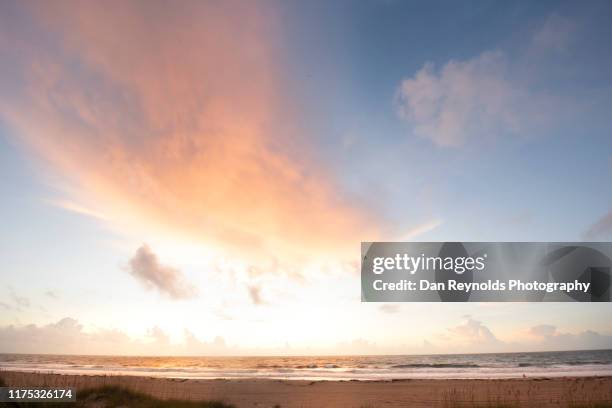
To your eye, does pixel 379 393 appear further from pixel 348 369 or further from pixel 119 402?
pixel 348 369

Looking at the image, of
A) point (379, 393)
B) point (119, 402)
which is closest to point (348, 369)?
point (379, 393)

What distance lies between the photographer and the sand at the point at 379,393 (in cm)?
2162

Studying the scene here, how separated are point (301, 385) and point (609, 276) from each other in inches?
882

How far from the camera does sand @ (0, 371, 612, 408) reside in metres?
21.6

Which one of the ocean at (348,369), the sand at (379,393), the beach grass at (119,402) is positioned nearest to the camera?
the beach grass at (119,402)

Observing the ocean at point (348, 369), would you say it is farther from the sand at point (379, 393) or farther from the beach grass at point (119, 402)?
the beach grass at point (119, 402)

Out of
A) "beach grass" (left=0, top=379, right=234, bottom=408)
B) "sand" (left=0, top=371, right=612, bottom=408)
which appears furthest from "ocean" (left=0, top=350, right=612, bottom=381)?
"beach grass" (left=0, top=379, right=234, bottom=408)

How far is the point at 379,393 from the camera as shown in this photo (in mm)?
25656

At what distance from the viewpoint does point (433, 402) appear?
2212 centimetres

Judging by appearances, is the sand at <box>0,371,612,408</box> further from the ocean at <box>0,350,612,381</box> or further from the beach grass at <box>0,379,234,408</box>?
the ocean at <box>0,350,612,381</box>

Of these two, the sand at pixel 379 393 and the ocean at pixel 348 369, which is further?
the ocean at pixel 348 369

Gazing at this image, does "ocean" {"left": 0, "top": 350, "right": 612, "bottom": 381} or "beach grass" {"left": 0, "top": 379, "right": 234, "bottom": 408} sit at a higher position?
"beach grass" {"left": 0, "top": 379, "right": 234, "bottom": 408}

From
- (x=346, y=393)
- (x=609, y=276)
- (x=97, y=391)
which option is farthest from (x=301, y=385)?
(x=609, y=276)

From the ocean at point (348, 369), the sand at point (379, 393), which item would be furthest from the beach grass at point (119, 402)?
the ocean at point (348, 369)
